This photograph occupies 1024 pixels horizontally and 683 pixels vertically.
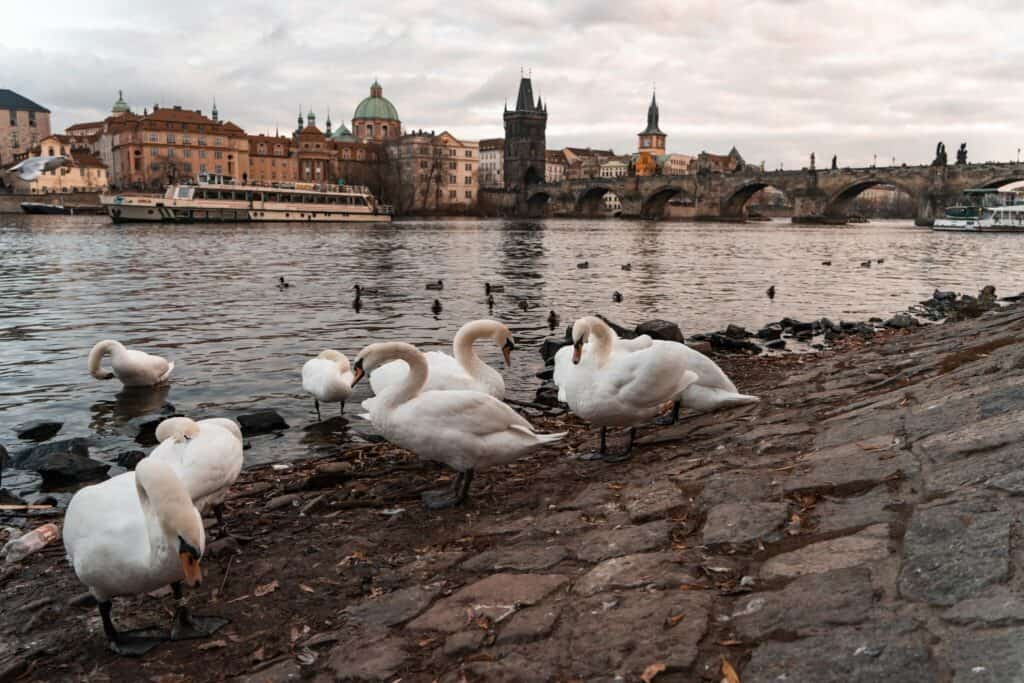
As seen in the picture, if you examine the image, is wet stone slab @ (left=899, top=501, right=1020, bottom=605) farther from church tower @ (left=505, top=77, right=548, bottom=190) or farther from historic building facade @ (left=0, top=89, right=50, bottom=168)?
historic building facade @ (left=0, top=89, right=50, bottom=168)

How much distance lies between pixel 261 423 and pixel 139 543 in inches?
171

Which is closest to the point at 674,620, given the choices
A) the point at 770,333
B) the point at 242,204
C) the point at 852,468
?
the point at 852,468

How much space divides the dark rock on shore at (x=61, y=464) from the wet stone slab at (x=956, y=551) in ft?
19.2

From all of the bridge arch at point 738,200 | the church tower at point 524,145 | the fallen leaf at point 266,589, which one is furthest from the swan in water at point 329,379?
the church tower at point 524,145

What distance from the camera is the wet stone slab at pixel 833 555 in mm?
2922

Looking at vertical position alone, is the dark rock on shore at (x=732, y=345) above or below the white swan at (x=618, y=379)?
below

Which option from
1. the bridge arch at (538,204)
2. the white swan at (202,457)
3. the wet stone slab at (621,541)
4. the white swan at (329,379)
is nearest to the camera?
the wet stone slab at (621,541)

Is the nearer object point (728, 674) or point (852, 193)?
point (728, 674)

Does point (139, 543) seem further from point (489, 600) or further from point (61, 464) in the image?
point (61, 464)

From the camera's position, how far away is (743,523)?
3.57 metres

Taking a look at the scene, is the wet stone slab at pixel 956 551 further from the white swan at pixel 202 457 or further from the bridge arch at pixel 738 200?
the bridge arch at pixel 738 200

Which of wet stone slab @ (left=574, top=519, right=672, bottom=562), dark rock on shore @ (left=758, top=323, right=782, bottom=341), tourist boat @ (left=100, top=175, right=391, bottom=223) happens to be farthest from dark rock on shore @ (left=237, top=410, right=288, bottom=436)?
tourist boat @ (left=100, top=175, right=391, bottom=223)

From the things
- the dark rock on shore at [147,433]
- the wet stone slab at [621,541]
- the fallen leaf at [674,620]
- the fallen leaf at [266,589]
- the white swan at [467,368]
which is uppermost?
the white swan at [467,368]

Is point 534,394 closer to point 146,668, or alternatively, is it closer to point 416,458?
point 416,458
